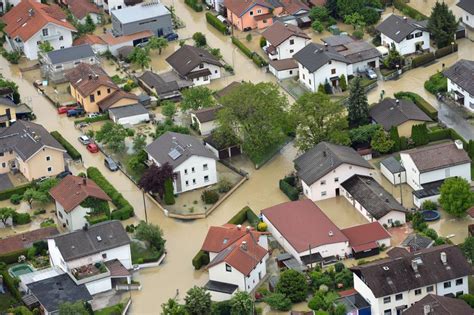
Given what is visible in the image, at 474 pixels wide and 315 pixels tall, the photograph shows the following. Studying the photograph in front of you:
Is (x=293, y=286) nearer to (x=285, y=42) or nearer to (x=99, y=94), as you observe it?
(x=99, y=94)

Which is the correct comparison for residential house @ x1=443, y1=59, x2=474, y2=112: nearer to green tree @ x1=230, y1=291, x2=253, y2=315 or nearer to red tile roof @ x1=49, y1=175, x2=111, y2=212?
red tile roof @ x1=49, y1=175, x2=111, y2=212

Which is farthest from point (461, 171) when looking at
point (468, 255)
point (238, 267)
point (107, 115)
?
point (107, 115)

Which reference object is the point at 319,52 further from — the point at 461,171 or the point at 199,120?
the point at 461,171

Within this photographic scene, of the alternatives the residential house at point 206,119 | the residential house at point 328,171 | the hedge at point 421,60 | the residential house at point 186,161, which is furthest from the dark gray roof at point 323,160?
the hedge at point 421,60

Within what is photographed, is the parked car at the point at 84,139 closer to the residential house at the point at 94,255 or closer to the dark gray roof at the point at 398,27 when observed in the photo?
the residential house at the point at 94,255

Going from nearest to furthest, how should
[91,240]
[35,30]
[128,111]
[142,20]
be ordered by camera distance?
[91,240]
[128,111]
[35,30]
[142,20]

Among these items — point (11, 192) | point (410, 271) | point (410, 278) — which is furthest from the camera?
point (11, 192)

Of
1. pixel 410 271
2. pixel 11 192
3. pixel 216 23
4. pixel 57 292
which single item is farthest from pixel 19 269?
pixel 216 23
